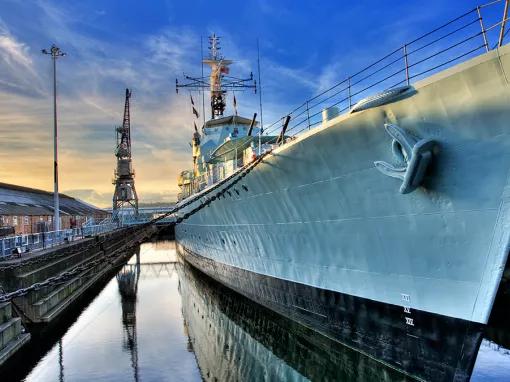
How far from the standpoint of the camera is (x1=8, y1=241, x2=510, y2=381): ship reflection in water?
8562 millimetres

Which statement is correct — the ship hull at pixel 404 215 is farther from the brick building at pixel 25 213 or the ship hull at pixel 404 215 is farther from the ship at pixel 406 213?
the brick building at pixel 25 213

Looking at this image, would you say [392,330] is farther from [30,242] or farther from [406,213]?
[30,242]

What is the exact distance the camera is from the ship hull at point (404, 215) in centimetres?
578

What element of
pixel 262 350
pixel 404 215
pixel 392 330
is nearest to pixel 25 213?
pixel 262 350

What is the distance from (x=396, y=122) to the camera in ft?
21.9

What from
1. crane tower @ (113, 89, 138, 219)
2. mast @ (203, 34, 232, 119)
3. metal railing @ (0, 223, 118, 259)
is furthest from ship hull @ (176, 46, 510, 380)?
crane tower @ (113, 89, 138, 219)

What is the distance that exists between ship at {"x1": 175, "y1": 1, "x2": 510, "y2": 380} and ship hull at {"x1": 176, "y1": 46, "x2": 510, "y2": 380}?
0.02 m

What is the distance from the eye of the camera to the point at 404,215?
6.87 meters

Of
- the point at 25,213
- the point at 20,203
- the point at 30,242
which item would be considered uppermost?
the point at 20,203

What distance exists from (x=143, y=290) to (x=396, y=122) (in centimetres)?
1605

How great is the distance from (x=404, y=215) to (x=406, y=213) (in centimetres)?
6

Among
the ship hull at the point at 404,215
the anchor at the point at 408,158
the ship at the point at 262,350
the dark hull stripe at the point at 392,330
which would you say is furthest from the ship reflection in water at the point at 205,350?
the anchor at the point at 408,158

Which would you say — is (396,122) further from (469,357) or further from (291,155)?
(469,357)

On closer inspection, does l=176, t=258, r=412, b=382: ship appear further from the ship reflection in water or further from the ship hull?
the ship hull
